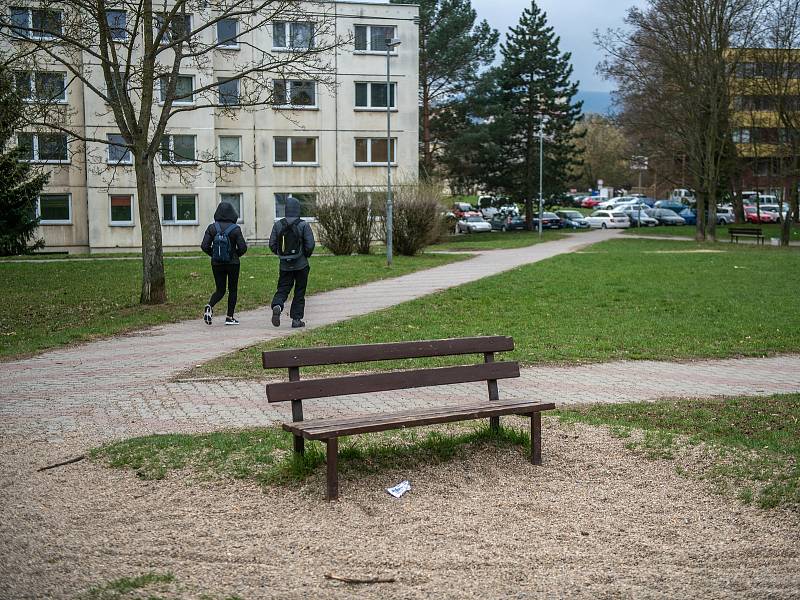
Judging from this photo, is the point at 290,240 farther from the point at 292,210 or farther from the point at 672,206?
the point at 672,206

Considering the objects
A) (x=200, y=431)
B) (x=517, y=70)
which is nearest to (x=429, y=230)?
(x=200, y=431)

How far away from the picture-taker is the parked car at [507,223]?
223 feet

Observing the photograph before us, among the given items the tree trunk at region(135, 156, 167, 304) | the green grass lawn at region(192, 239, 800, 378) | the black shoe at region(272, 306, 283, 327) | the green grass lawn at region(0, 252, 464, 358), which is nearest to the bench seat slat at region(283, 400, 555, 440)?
the green grass lawn at region(192, 239, 800, 378)

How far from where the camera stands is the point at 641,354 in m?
12.3

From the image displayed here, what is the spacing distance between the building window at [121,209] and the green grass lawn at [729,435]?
4187 centimetres

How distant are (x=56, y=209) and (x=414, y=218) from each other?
76.3 ft

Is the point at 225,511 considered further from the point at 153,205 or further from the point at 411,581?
the point at 153,205

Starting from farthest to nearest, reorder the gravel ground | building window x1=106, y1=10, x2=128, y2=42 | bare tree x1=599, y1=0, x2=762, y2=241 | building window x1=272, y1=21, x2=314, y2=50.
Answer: bare tree x1=599, y1=0, x2=762, y2=241
building window x1=272, y1=21, x2=314, y2=50
building window x1=106, y1=10, x2=128, y2=42
the gravel ground

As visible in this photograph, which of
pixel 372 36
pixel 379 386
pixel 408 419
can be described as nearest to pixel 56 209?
pixel 372 36

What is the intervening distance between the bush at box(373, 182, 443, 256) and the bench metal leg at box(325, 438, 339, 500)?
26901 mm

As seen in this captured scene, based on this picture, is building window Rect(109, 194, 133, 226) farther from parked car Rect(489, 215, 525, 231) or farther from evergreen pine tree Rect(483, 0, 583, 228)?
parked car Rect(489, 215, 525, 231)

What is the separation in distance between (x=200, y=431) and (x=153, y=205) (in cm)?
1090

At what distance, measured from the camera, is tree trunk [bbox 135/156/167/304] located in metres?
18.0

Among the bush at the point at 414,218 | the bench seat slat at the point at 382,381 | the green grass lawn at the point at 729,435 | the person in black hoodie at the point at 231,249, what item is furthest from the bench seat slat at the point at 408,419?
the bush at the point at 414,218
